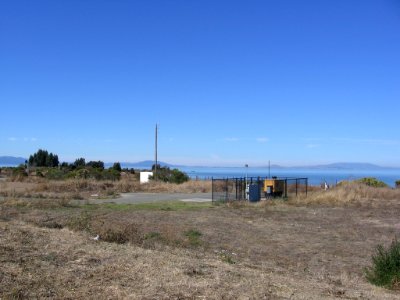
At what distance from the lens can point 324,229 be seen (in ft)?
65.4

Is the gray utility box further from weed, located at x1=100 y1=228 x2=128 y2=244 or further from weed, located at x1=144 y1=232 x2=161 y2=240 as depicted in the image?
weed, located at x1=100 y1=228 x2=128 y2=244

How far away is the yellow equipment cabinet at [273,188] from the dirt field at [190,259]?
12636mm

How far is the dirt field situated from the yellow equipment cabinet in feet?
41.5

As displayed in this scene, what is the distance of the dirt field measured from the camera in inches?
258

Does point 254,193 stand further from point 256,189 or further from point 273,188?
point 273,188

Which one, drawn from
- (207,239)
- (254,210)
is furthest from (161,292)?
(254,210)

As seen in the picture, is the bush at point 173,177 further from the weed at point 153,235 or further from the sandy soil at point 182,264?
the weed at point 153,235

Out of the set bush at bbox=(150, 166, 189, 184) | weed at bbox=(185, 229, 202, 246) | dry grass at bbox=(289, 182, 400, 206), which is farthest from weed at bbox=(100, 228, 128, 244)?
bush at bbox=(150, 166, 189, 184)

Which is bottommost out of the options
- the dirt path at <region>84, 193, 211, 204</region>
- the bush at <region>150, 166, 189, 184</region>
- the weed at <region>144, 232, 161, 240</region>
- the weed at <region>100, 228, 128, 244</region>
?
the weed at <region>144, 232, 161, 240</region>

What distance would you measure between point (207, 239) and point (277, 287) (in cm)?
864

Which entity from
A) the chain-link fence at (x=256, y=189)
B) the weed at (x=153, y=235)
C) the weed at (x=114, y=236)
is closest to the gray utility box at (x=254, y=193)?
the chain-link fence at (x=256, y=189)

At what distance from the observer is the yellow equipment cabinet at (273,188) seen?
3416cm

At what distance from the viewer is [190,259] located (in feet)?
30.1

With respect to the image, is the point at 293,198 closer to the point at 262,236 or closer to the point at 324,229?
the point at 324,229
